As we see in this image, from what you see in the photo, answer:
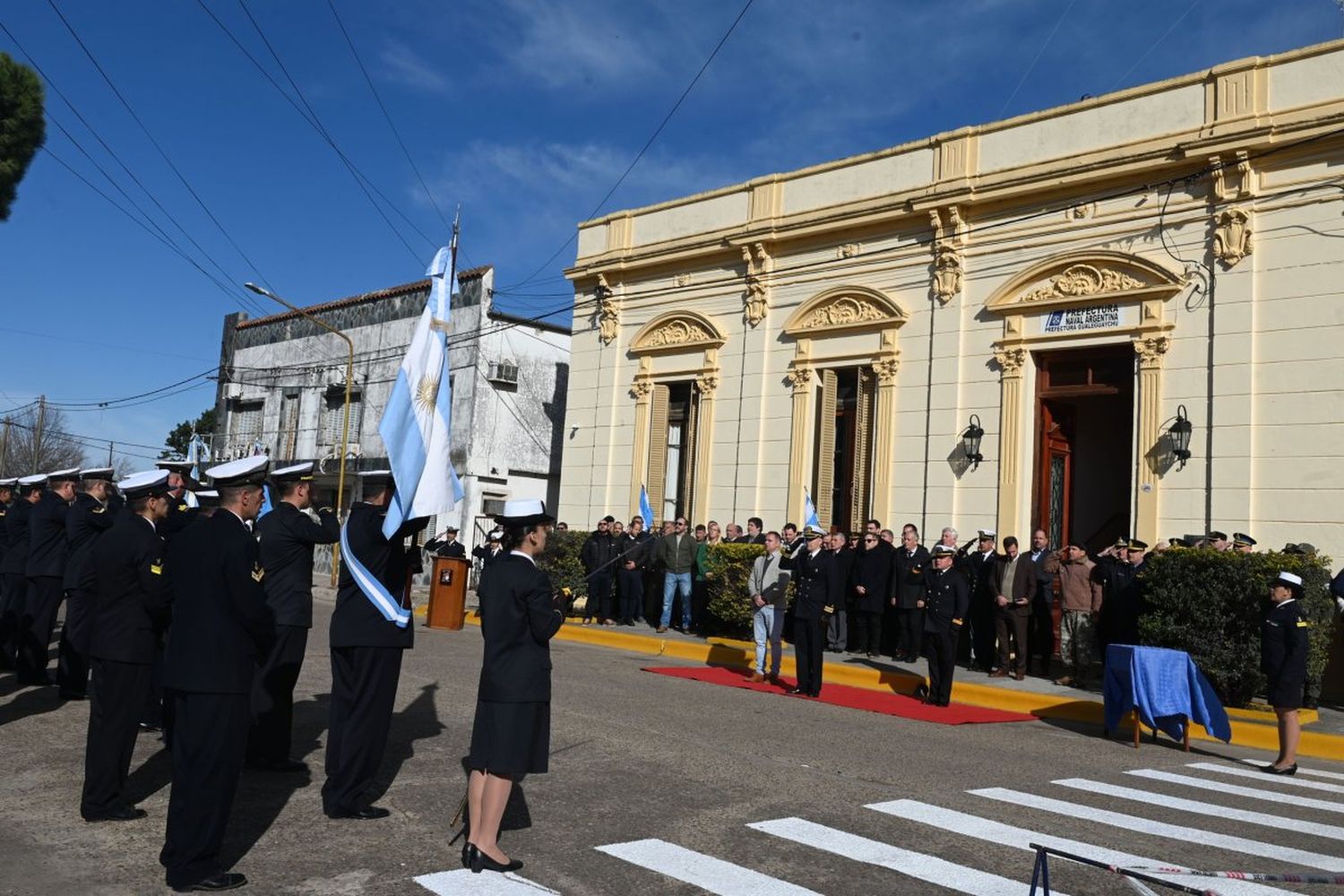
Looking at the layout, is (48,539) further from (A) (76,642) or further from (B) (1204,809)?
(B) (1204,809)

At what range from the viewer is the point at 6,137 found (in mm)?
13211

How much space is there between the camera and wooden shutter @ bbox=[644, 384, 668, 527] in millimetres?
22438

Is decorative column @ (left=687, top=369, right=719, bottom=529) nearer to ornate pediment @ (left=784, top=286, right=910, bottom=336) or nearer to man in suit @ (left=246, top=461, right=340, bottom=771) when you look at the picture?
ornate pediment @ (left=784, top=286, right=910, bottom=336)

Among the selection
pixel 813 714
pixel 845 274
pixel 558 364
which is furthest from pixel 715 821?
pixel 558 364

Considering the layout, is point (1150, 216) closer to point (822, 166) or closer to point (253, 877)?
point (822, 166)

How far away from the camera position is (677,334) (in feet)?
73.8

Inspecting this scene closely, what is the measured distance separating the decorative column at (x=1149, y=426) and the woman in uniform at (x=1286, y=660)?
5909 mm

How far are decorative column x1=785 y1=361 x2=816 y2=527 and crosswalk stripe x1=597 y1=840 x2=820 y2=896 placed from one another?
46.7 feet

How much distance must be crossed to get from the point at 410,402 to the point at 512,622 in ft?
7.10

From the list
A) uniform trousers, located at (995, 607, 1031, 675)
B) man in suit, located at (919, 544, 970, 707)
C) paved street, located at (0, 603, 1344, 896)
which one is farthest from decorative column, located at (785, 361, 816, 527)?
paved street, located at (0, 603, 1344, 896)

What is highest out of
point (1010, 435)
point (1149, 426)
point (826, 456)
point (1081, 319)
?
point (1081, 319)

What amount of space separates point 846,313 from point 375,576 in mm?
14594

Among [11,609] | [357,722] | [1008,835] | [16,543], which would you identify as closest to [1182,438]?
[1008,835]

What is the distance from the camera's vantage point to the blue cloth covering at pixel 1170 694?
34.0 feet
